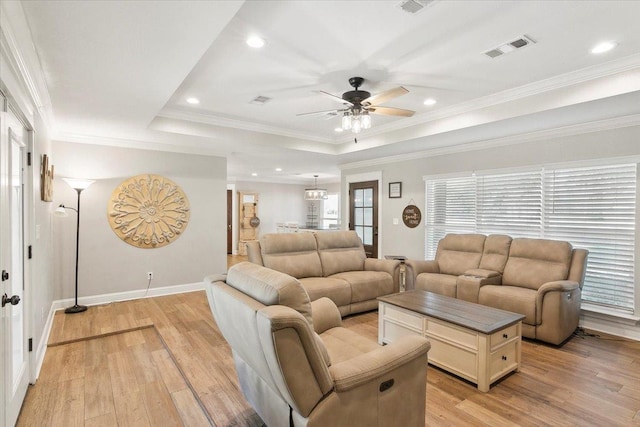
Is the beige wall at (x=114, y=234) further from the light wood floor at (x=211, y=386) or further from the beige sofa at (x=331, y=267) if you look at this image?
the beige sofa at (x=331, y=267)

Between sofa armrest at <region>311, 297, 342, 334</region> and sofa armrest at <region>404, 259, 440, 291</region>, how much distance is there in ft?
7.64

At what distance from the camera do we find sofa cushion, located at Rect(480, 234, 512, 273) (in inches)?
169

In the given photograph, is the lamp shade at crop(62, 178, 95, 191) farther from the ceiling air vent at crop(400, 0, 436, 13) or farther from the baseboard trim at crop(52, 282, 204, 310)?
the ceiling air vent at crop(400, 0, 436, 13)

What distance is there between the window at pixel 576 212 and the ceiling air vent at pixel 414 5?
3280 mm

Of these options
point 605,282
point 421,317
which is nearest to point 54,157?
point 421,317

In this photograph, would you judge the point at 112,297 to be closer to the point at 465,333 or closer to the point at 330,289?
the point at 330,289

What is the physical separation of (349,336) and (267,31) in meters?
2.29

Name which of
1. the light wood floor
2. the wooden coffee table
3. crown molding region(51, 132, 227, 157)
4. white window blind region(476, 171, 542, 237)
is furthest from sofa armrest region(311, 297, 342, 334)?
crown molding region(51, 132, 227, 157)

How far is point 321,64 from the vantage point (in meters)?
2.94

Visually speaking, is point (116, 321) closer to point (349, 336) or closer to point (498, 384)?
point (349, 336)

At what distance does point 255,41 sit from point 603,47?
109 inches

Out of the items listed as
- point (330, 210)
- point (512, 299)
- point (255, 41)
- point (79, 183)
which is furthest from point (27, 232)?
point (330, 210)

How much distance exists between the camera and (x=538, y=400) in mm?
2406

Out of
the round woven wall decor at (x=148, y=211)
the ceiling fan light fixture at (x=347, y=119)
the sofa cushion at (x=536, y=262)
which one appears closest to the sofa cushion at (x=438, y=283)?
the sofa cushion at (x=536, y=262)
